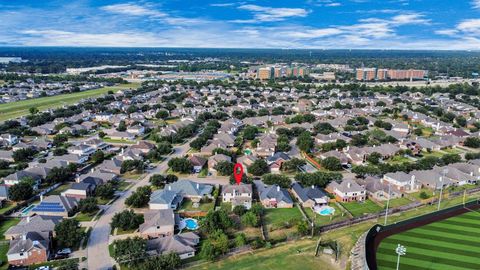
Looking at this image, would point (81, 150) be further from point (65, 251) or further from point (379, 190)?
point (379, 190)

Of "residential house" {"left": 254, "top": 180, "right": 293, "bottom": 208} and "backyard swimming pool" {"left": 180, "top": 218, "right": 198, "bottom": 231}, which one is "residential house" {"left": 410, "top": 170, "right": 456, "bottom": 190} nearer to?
"residential house" {"left": 254, "top": 180, "right": 293, "bottom": 208}

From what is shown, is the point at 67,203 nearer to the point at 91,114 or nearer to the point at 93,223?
the point at 93,223

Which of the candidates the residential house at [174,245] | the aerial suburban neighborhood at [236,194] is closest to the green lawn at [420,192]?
the aerial suburban neighborhood at [236,194]

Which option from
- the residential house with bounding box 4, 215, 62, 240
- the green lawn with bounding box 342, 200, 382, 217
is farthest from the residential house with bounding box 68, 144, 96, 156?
the green lawn with bounding box 342, 200, 382, 217

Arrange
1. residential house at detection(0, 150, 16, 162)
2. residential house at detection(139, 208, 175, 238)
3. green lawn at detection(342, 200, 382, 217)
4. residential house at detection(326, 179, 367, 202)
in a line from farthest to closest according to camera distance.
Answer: residential house at detection(0, 150, 16, 162)
residential house at detection(326, 179, 367, 202)
green lawn at detection(342, 200, 382, 217)
residential house at detection(139, 208, 175, 238)

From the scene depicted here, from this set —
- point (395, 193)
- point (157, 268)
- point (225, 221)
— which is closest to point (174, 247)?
point (157, 268)
